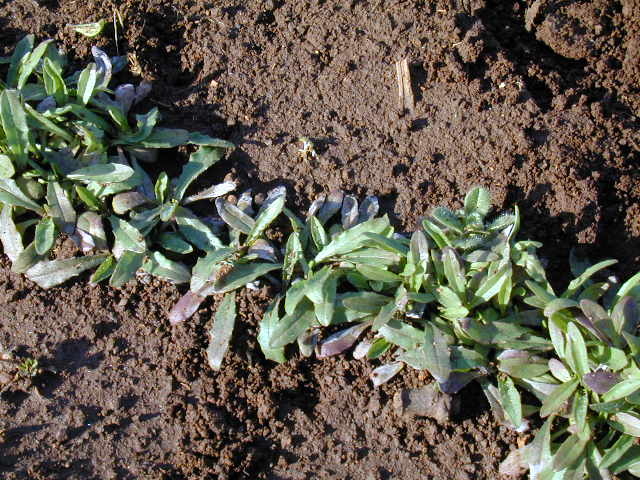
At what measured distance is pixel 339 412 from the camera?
9.75ft

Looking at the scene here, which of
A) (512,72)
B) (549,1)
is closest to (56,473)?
(512,72)

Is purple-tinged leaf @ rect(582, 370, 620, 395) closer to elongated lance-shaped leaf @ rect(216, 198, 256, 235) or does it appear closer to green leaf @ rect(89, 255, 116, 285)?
elongated lance-shaped leaf @ rect(216, 198, 256, 235)

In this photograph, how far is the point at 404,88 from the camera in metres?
3.50

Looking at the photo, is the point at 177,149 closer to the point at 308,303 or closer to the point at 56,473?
the point at 308,303

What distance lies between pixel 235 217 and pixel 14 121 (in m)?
0.99

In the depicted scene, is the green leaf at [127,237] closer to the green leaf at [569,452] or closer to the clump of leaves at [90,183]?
the clump of leaves at [90,183]

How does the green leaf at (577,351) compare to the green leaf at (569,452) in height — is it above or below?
above

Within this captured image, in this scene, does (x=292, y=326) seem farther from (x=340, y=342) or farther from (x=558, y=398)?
(x=558, y=398)

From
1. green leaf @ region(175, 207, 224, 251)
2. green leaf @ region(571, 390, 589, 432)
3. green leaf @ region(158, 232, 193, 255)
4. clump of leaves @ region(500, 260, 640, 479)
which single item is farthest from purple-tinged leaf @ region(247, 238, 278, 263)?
green leaf @ region(571, 390, 589, 432)

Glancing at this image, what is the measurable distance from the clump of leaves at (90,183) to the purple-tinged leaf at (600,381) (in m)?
1.55

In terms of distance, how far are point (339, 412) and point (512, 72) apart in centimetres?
174

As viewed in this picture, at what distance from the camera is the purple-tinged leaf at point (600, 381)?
275cm

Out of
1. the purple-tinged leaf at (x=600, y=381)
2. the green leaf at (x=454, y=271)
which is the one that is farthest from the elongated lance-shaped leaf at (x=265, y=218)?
the purple-tinged leaf at (x=600, y=381)

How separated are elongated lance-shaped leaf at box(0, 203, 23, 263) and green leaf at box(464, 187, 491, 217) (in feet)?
6.09
